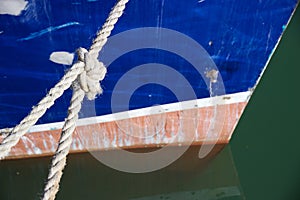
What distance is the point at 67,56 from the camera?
1800mm

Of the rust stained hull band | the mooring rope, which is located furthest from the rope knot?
the rust stained hull band

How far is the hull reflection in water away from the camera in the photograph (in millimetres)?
2436

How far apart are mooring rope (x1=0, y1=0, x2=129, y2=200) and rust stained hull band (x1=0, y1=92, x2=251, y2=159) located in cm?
93

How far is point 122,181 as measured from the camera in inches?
97.3

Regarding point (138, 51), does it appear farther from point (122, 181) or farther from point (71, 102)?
point (122, 181)

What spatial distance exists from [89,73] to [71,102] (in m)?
0.09

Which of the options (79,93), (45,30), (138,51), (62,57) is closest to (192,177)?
(138,51)

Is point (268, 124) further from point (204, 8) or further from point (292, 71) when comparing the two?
point (204, 8)

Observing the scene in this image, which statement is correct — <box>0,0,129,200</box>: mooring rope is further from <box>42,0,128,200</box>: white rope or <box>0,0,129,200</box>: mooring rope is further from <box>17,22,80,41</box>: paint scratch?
<box>17,22,80,41</box>: paint scratch

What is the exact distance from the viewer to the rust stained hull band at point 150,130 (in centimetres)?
217


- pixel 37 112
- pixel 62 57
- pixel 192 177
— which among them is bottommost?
pixel 37 112

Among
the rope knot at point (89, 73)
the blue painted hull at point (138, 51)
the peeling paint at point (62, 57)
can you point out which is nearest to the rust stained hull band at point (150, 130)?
the blue painted hull at point (138, 51)

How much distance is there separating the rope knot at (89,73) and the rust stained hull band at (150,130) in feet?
2.99

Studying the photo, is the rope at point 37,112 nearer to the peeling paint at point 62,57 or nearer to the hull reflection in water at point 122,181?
the peeling paint at point 62,57
